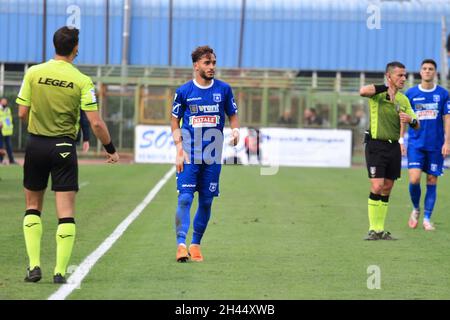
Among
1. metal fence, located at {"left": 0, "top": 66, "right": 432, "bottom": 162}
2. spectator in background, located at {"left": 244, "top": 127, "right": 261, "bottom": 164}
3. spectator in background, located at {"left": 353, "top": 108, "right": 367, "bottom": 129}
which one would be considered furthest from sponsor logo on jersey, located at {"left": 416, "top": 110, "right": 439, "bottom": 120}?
spectator in background, located at {"left": 353, "top": 108, "right": 367, "bottom": 129}

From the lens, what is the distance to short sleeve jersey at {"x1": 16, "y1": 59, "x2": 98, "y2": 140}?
342 inches

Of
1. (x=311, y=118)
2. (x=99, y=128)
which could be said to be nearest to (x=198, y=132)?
(x=99, y=128)

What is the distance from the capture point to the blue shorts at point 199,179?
10430mm

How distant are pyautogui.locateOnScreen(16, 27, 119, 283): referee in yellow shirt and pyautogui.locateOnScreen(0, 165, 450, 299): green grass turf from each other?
406 millimetres

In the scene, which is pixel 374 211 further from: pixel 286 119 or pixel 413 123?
pixel 286 119

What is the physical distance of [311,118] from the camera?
40.2m

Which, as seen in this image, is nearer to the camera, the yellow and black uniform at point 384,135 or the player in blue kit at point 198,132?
the player in blue kit at point 198,132

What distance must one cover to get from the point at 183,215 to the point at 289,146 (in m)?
24.4

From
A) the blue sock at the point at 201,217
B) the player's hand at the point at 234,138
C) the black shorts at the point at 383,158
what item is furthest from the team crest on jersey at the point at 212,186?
the black shorts at the point at 383,158

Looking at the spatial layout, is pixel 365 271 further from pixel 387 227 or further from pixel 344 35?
pixel 344 35

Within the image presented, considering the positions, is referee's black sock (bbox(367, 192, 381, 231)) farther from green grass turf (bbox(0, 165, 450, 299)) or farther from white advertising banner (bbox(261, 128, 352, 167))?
white advertising banner (bbox(261, 128, 352, 167))

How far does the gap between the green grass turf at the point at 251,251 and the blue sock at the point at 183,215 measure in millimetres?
273

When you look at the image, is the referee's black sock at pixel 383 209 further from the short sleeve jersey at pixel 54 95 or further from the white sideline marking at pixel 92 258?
the short sleeve jersey at pixel 54 95
